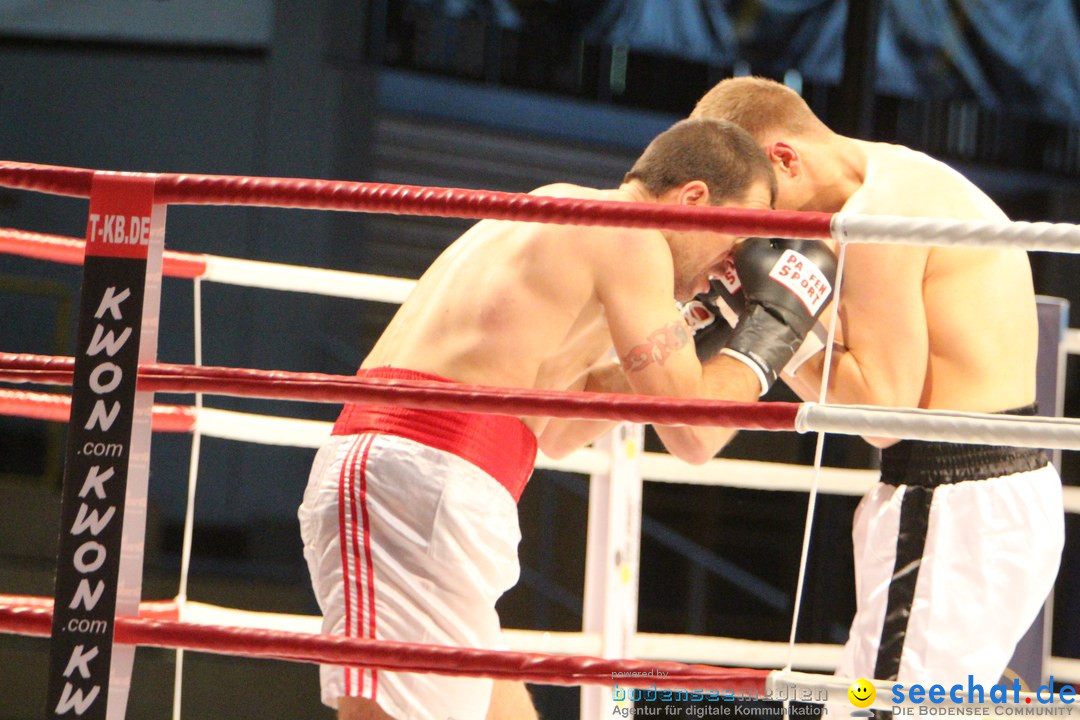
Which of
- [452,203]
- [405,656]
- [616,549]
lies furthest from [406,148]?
[405,656]

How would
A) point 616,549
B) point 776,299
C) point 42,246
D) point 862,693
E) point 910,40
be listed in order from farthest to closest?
1. point 910,40
2. point 616,549
3. point 42,246
4. point 776,299
5. point 862,693

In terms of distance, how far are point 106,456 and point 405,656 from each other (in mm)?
364

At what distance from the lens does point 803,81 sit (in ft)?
17.6

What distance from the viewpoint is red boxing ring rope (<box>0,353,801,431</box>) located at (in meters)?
1.20

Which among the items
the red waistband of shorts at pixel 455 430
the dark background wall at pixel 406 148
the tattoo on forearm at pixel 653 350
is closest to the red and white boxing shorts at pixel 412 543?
the red waistband of shorts at pixel 455 430

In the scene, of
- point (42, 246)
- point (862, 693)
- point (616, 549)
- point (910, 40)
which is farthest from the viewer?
point (910, 40)

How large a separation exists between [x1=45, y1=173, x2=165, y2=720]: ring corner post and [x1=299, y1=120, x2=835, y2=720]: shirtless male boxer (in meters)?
0.29

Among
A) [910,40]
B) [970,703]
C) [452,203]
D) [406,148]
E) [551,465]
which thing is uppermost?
[910,40]

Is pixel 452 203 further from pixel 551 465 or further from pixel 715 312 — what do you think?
pixel 551 465

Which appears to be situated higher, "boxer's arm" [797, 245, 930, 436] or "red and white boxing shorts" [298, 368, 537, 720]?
"boxer's arm" [797, 245, 930, 436]

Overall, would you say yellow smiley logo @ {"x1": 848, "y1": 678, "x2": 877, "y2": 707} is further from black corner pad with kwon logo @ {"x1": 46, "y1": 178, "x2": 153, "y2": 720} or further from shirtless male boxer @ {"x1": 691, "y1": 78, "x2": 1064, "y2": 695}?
black corner pad with kwon logo @ {"x1": 46, "y1": 178, "x2": 153, "y2": 720}

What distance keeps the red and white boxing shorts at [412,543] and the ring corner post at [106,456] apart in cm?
29

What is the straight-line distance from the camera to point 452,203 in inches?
48.4

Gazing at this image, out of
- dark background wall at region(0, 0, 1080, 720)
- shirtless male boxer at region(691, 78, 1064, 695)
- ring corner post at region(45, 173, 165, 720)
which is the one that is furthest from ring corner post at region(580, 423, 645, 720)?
dark background wall at region(0, 0, 1080, 720)
